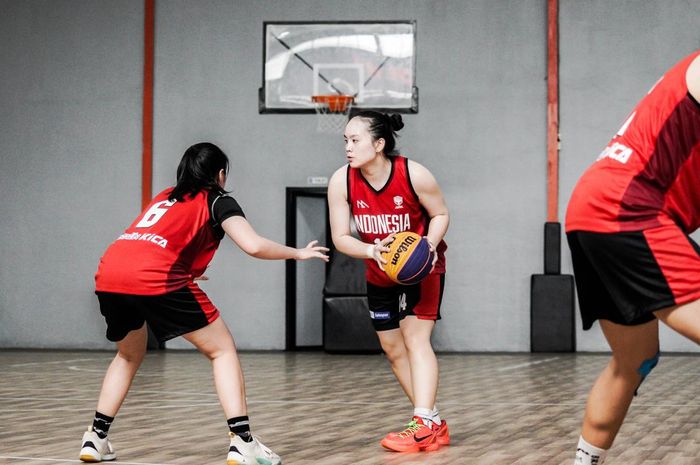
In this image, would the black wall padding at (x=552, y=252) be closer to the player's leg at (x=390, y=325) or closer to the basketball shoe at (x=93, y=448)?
the player's leg at (x=390, y=325)

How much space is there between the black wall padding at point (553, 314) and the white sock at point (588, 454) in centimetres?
862

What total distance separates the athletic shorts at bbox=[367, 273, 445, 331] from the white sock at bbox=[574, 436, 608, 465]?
5.19ft

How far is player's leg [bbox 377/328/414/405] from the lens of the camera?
4664 millimetres

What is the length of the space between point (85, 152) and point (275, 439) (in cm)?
827

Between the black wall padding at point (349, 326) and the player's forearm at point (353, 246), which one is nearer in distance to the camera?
the player's forearm at point (353, 246)

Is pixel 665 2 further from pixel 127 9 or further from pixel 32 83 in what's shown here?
pixel 32 83

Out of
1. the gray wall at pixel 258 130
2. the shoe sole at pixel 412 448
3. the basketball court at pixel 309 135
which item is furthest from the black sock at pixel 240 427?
the gray wall at pixel 258 130

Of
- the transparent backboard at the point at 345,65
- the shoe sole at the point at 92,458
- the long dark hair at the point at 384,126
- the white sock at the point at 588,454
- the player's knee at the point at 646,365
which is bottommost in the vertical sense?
the shoe sole at the point at 92,458

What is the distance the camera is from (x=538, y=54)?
39.0ft

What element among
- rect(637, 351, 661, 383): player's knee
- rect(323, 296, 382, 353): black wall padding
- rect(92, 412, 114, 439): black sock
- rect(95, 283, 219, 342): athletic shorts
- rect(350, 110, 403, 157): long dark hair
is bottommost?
rect(323, 296, 382, 353): black wall padding

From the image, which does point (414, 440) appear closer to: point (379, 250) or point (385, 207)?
point (379, 250)

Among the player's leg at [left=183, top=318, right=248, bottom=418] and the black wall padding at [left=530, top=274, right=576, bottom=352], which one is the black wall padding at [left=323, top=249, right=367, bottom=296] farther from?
the player's leg at [left=183, top=318, right=248, bottom=418]

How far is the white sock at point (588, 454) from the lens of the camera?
3004mm

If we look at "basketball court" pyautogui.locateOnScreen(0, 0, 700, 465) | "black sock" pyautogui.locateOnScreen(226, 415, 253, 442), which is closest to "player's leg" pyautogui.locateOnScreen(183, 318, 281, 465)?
"black sock" pyautogui.locateOnScreen(226, 415, 253, 442)
